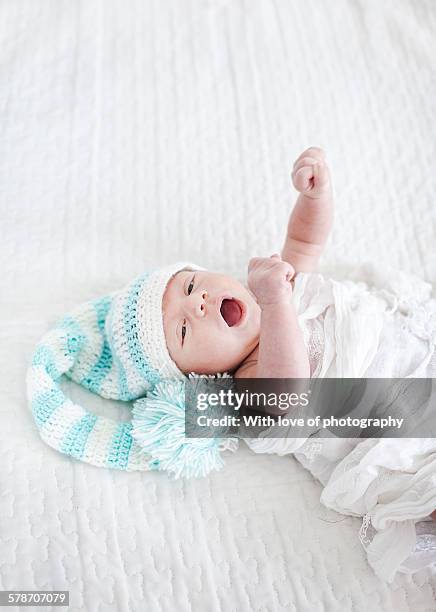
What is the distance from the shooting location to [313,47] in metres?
1.64

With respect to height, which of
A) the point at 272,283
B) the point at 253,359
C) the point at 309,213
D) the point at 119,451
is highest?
the point at 309,213

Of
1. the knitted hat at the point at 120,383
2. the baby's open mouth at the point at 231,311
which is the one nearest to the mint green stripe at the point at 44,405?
the knitted hat at the point at 120,383

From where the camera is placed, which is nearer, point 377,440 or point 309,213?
point 377,440

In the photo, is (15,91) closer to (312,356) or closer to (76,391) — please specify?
(76,391)

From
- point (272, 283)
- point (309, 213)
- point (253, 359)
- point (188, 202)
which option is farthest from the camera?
point (188, 202)

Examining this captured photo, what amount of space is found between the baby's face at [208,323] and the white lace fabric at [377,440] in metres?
0.11

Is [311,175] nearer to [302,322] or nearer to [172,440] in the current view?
[302,322]

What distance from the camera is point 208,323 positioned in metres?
1.07

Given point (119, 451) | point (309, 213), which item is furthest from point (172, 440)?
point (309, 213)

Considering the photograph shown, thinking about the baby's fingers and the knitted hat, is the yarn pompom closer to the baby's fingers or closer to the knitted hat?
the knitted hat

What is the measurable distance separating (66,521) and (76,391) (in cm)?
25

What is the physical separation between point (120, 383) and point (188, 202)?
0.46 m

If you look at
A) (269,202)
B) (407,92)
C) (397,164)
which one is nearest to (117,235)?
(269,202)


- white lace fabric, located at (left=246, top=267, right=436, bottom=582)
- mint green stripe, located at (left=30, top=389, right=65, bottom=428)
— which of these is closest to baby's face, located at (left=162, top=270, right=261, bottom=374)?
white lace fabric, located at (left=246, top=267, right=436, bottom=582)
